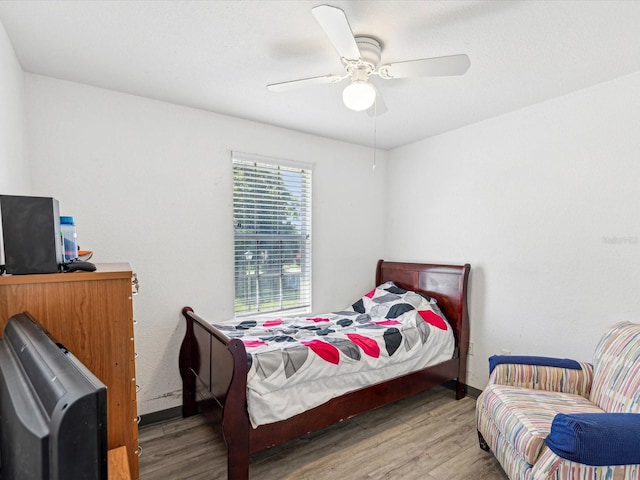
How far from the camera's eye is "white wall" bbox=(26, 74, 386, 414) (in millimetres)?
2246

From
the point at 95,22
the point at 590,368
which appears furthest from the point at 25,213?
the point at 590,368

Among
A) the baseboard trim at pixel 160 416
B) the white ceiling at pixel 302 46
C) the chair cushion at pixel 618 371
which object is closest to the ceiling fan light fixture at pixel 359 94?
the white ceiling at pixel 302 46

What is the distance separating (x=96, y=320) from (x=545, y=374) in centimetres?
256

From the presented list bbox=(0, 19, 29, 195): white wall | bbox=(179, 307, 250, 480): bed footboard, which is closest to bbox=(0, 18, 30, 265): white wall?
bbox=(0, 19, 29, 195): white wall

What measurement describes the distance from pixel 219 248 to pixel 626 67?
124 inches

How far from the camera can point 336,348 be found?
2262 mm

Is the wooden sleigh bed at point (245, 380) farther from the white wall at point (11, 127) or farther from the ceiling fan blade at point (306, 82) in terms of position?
the ceiling fan blade at point (306, 82)

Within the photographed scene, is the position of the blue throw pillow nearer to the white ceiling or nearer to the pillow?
the pillow

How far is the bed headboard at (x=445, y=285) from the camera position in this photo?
2.97 m

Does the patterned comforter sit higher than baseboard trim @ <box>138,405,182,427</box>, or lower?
higher

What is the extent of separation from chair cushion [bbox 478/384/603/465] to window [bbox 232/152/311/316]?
189 centimetres

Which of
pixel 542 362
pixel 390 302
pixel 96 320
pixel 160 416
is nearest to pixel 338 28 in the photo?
pixel 96 320

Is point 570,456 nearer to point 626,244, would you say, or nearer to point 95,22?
point 626,244

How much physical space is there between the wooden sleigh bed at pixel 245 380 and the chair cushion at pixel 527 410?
0.75 m
